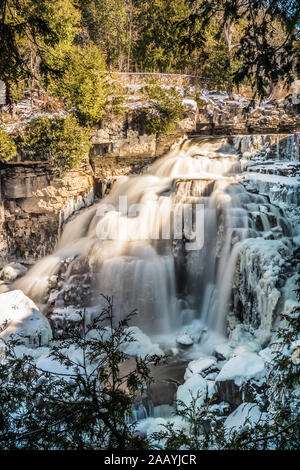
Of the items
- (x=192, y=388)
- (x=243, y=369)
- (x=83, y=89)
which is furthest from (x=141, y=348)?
(x=83, y=89)

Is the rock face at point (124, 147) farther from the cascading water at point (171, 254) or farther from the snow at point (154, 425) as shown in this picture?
the snow at point (154, 425)

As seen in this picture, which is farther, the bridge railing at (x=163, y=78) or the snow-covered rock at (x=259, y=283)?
the bridge railing at (x=163, y=78)

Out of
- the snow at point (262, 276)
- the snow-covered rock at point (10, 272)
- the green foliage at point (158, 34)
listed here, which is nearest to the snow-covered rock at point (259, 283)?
the snow at point (262, 276)

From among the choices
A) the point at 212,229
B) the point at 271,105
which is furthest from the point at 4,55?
the point at 271,105

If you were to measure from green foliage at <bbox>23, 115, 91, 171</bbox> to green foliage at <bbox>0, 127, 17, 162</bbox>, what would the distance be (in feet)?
1.81

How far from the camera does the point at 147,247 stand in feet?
38.7

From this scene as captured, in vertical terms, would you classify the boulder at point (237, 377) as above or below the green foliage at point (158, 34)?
below

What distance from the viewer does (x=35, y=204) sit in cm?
1519

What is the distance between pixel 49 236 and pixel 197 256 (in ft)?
26.5

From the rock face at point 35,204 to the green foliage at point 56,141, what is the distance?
2.45 ft

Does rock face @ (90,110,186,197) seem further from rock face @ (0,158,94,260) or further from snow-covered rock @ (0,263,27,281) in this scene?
snow-covered rock @ (0,263,27,281)

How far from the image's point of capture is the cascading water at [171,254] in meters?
10.4

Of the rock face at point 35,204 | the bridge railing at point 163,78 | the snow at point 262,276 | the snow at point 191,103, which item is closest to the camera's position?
the snow at point 262,276

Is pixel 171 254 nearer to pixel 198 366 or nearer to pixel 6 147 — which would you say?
pixel 198 366
